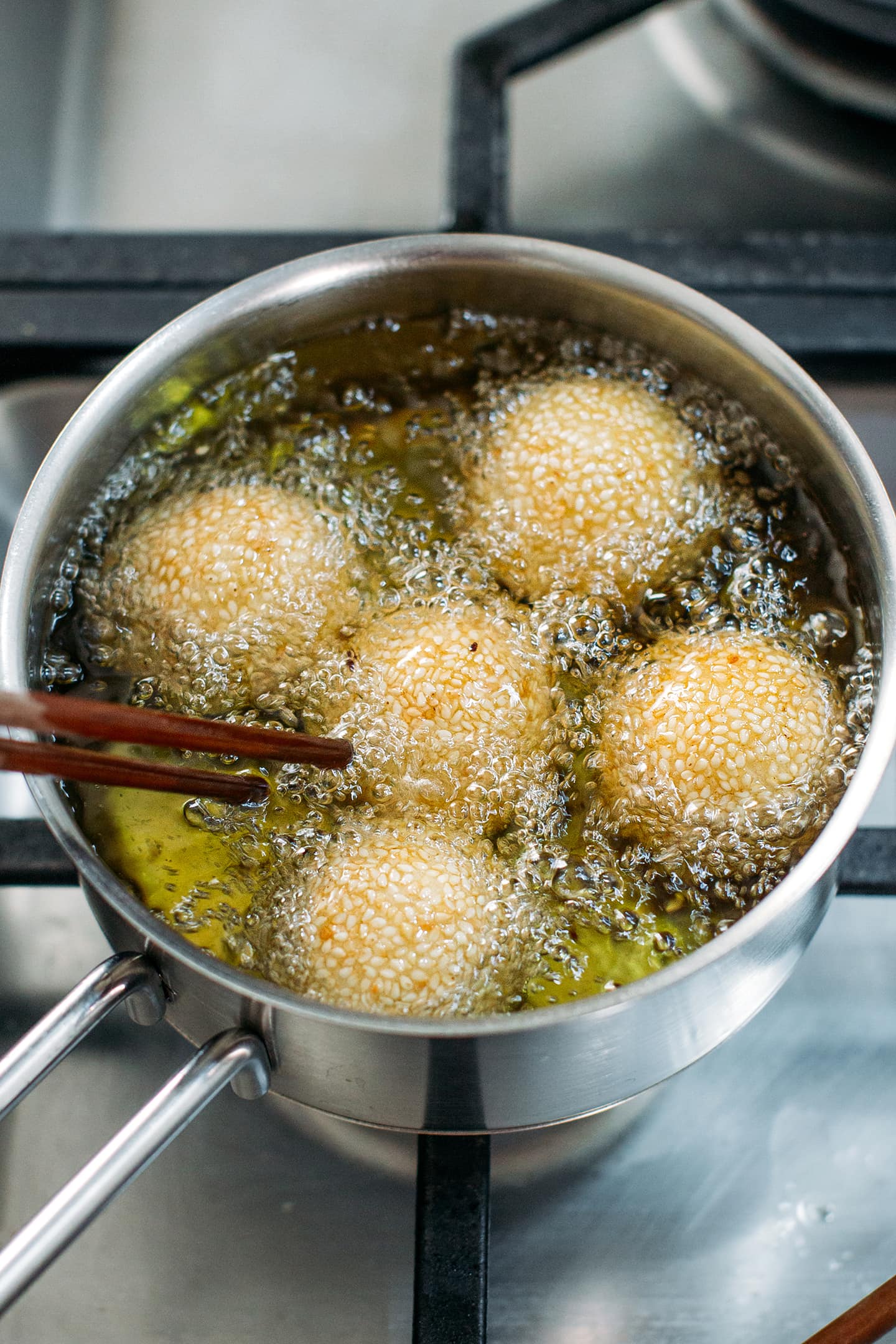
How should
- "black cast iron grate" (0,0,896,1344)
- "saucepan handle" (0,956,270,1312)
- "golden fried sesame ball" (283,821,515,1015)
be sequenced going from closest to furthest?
"saucepan handle" (0,956,270,1312), "golden fried sesame ball" (283,821,515,1015), "black cast iron grate" (0,0,896,1344)

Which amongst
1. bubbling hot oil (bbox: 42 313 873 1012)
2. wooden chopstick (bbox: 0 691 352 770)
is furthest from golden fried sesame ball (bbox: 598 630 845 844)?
wooden chopstick (bbox: 0 691 352 770)

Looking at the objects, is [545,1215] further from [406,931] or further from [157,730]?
[157,730]

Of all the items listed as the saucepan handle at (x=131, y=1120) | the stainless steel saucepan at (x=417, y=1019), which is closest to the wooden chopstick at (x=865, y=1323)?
the stainless steel saucepan at (x=417, y=1019)

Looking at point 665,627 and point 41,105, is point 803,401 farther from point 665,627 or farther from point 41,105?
point 41,105

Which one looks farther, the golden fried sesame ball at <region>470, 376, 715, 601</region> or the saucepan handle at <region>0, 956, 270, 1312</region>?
the golden fried sesame ball at <region>470, 376, 715, 601</region>

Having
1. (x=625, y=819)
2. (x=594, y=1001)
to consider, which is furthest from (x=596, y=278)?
(x=594, y=1001)

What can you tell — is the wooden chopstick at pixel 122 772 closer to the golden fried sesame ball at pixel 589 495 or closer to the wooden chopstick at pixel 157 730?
the wooden chopstick at pixel 157 730

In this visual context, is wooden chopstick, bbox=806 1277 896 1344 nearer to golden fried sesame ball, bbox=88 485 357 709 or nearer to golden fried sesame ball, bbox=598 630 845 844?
golden fried sesame ball, bbox=598 630 845 844
